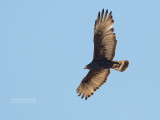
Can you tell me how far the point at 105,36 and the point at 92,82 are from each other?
2.85m

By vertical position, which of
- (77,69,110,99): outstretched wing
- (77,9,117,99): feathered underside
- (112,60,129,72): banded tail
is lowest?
(77,69,110,99): outstretched wing

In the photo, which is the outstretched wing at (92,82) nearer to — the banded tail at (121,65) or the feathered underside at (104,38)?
the banded tail at (121,65)

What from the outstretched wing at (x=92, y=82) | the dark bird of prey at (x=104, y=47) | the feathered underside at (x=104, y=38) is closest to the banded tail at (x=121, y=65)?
the dark bird of prey at (x=104, y=47)

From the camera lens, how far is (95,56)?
17891mm

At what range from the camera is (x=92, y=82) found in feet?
63.5

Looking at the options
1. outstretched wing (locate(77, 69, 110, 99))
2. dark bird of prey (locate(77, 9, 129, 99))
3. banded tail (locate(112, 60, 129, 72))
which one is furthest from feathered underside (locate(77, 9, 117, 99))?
outstretched wing (locate(77, 69, 110, 99))

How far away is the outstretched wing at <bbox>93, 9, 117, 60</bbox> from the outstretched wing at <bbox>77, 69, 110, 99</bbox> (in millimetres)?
1455

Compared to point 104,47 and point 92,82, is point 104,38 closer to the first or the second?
point 104,47

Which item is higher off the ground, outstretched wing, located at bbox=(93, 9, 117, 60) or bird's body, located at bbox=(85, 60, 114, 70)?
outstretched wing, located at bbox=(93, 9, 117, 60)

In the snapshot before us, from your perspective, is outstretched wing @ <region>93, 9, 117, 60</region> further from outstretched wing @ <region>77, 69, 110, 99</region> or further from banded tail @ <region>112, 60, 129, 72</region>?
outstretched wing @ <region>77, 69, 110, 99</region>

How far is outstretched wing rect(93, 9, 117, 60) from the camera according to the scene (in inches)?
685

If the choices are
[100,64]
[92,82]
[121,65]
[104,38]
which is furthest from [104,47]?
[92,82]

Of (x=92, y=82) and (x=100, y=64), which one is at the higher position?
(x=100, y=64)

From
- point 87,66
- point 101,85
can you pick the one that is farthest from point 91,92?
point 87,66
